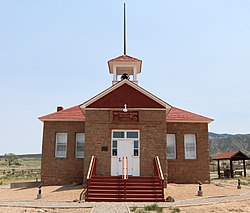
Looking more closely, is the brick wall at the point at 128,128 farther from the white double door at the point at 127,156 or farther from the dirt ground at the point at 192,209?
the dirt ground at the point at 192,209

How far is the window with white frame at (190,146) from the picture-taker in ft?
75.0

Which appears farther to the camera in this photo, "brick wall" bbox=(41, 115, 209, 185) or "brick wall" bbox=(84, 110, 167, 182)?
"brick wall" bbox=(41, 115, 209, 185)

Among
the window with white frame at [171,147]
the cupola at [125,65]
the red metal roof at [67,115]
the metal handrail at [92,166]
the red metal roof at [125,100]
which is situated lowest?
the metal handrail at [92,166]

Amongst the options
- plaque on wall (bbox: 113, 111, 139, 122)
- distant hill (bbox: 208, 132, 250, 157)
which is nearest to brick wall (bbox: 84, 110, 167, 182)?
plaque on wall (bbox: 113, 111, 139, 122)

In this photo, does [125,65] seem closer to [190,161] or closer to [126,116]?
[126,116]

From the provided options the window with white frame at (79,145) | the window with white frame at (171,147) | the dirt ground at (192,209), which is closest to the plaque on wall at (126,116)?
the window with white frame at (79,145)

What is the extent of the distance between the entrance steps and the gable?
4.90 metres

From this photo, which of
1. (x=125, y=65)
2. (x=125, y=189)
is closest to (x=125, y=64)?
(x=125, y=65)

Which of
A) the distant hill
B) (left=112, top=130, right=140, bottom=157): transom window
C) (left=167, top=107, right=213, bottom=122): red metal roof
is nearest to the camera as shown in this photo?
(left=112, top=130, right=140, bottom=157): transom window

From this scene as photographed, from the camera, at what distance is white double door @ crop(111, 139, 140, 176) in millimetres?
18641

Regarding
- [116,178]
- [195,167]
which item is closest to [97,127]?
[116,178]

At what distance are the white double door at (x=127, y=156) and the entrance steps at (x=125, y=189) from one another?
185 centimetres

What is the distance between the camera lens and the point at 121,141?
19031mm

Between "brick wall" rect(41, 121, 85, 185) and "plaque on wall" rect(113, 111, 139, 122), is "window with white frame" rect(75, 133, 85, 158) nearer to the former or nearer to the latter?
"brick wall" rect(41, 121, 85, 185)
